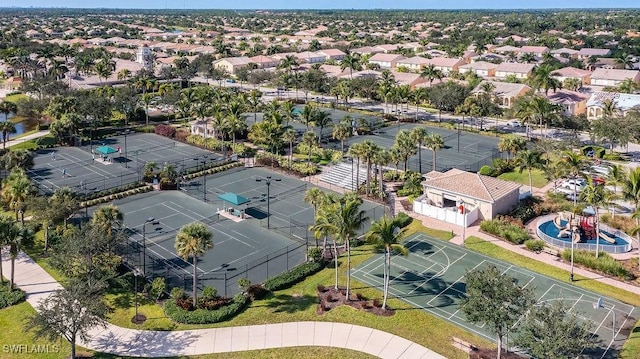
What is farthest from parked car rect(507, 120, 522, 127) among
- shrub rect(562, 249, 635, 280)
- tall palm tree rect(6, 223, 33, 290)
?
tall palm tree rect(6, 223, 33, 290)

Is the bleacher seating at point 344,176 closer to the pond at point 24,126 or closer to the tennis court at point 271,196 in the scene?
the tennis court at point 271,196

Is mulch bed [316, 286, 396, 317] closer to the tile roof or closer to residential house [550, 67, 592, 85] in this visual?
the tile roof

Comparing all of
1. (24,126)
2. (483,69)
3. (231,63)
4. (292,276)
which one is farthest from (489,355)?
(231,63)

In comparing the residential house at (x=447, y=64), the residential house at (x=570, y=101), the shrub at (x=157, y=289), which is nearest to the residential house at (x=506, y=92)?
the residential house at (x=570, y=101)

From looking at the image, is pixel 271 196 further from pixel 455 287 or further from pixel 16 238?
pixel 16 238

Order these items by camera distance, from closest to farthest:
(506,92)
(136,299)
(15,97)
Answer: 1. (136,299)
2. (506,92)
3. (15,97)

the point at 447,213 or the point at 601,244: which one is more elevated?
the point at 447,213

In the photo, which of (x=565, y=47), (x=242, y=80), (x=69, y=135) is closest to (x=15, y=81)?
(x=242, y=80)
